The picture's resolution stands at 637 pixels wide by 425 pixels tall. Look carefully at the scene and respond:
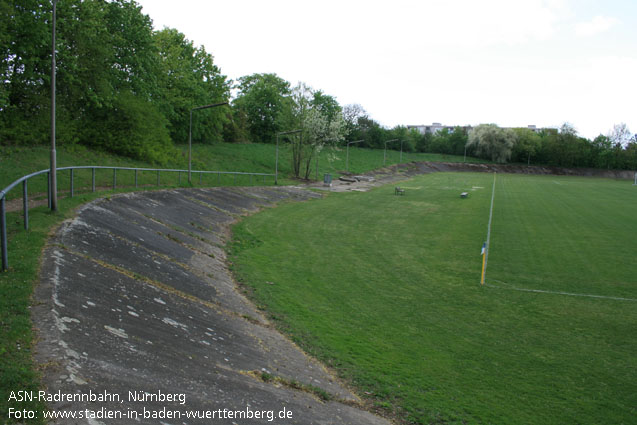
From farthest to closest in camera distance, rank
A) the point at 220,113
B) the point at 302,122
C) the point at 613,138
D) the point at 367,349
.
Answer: the point at 613,138 → the point at 220,113 → the point at 302,122 → the point at 367,349

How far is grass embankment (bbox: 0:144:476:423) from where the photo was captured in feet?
17.4

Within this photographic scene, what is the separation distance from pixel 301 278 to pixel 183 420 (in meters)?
10.6

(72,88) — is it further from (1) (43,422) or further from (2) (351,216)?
(1) (43,422)

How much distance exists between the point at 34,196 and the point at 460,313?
1756 cm

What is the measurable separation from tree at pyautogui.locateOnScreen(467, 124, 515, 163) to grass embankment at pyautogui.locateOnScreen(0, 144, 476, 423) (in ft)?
254

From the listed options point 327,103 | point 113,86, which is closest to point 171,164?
point 113,86

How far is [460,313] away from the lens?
13.2 metres

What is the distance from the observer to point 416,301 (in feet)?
46.2

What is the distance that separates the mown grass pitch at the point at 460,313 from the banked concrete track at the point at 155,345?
134cm

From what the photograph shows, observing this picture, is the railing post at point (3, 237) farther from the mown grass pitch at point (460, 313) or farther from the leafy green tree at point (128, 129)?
the leafy green tree at point (128, 129)

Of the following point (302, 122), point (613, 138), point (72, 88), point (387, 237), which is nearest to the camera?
point (387, 237)

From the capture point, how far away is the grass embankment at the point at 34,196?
5.32 metres

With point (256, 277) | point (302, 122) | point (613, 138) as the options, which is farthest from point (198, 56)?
point (613, 138)

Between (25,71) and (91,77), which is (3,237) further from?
(91,77)
